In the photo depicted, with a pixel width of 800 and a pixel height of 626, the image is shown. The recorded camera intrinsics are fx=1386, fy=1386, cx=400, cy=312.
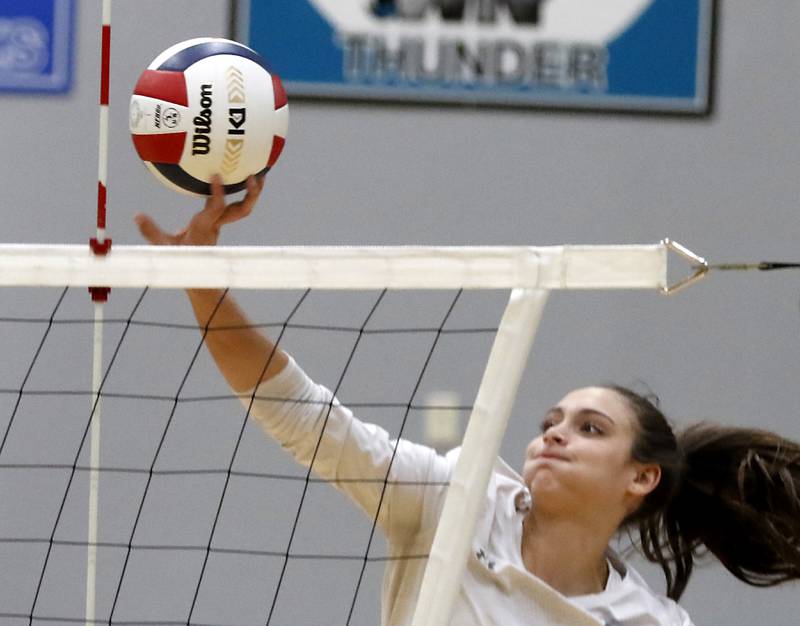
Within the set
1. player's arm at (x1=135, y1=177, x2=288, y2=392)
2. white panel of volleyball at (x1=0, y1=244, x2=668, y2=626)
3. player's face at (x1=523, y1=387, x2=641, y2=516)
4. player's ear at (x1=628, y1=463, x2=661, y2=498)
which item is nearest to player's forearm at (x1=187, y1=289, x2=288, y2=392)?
player's arm at (x1=135, y1=177, x2=288, y2=392)

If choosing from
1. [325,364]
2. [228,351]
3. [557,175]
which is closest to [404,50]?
[557,175]

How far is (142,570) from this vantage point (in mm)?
4141

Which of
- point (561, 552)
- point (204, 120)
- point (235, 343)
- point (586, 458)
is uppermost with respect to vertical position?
point (204, 120)

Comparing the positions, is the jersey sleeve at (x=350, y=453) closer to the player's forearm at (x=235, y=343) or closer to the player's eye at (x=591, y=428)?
the player's forearm at (x=235, y=343)

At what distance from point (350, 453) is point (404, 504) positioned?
0.12 meters

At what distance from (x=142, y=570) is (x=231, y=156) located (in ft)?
7.20

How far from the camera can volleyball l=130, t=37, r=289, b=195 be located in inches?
89.0

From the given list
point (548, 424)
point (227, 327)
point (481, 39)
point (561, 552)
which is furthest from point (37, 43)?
point (561, 552)

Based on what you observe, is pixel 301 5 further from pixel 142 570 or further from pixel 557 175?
pixel 142 570

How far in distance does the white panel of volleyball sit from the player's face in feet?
0.79

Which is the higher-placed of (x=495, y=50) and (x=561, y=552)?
(x=495, y=50)

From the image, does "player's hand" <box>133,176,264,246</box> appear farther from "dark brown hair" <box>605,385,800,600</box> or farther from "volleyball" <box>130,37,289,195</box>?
"dark brown hair" <box>605,385,800,600</box>

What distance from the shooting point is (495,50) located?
14.0 ft

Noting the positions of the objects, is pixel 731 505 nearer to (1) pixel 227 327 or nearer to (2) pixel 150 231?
(1) pixel 227 327
